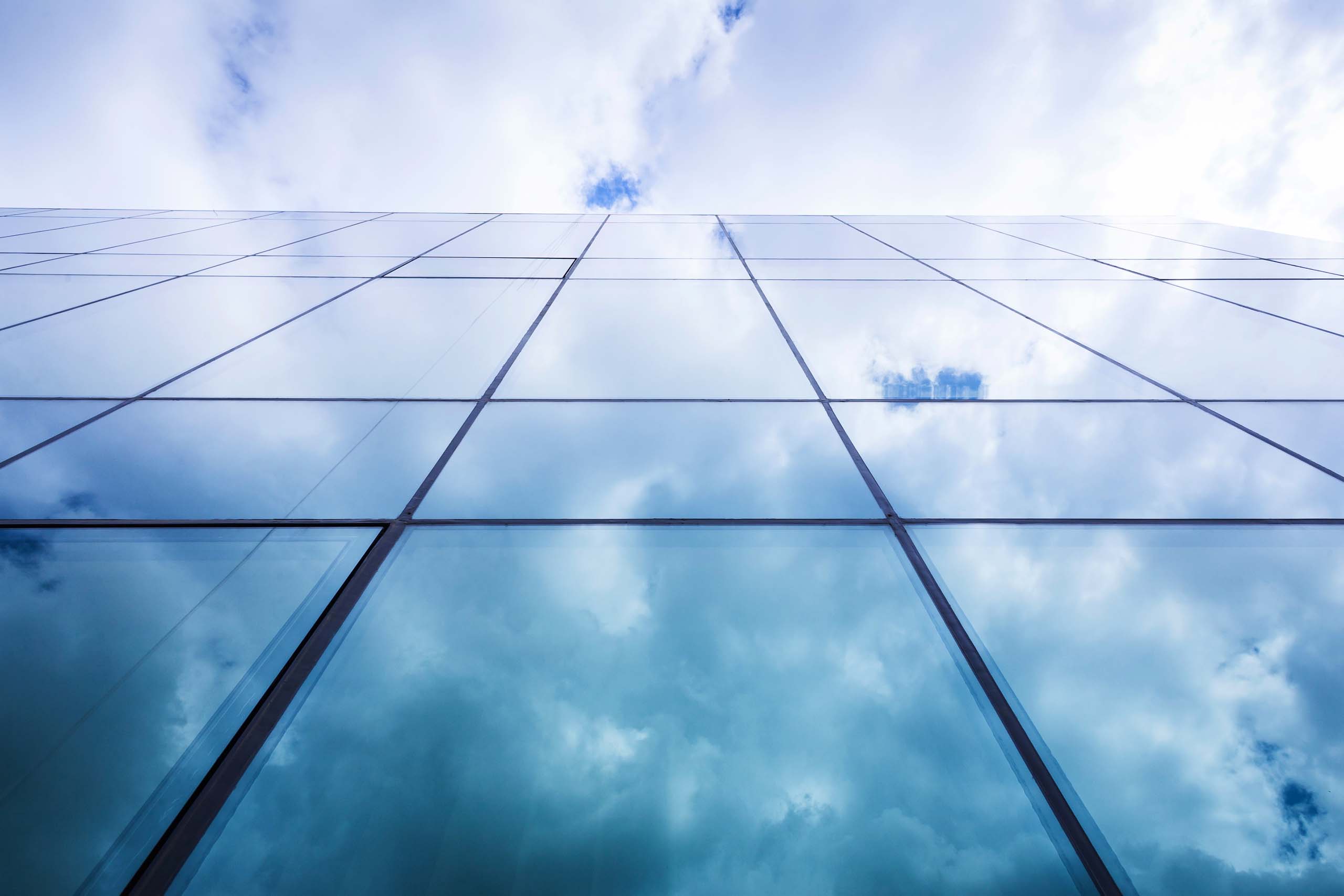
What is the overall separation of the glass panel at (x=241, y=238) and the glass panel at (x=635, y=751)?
829 centimetres

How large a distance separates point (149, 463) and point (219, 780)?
2531 mm

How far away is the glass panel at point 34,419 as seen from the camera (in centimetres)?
385

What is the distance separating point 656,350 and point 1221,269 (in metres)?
8.14

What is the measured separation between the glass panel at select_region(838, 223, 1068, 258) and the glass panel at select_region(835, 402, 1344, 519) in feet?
16.3

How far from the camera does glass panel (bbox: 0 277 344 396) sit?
4.70 metres

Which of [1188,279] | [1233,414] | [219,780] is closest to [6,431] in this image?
[219,780]

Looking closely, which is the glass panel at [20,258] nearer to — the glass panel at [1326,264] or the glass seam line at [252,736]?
the glass seam line at [252,736]

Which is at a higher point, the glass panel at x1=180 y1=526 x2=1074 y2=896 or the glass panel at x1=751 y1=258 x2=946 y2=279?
the glass panel at x1=751 y1=258 x2=946 y2=279

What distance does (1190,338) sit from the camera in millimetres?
5613

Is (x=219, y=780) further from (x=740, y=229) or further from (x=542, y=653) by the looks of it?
(x=740, y=229)

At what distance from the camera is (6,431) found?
397 centimetres

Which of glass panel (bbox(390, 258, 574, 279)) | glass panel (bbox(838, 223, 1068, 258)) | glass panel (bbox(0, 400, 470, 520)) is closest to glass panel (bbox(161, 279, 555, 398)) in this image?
glass panel (bbox(0, 400, 470, 520))

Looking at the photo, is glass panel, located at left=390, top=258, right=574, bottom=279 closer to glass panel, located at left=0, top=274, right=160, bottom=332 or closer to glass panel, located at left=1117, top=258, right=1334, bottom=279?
glass panel, located at left=0, top=274, right=160, bottom=332

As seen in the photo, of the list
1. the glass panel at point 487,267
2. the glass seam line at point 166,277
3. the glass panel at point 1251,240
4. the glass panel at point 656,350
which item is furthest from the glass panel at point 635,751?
the glass panel at point 1251,240
